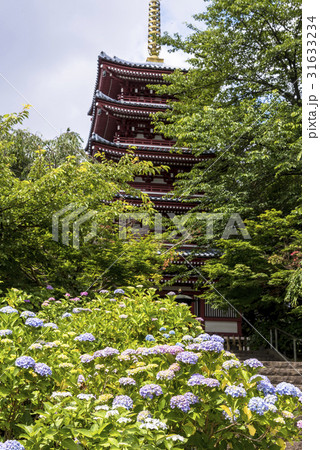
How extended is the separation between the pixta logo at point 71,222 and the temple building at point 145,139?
254 inches

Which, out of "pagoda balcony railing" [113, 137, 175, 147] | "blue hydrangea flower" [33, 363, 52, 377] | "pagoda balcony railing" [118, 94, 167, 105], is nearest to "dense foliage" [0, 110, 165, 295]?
"blue hydrangea flower" [33, 363, 52, 377]

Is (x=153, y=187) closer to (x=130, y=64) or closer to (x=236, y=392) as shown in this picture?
(x=130, y=64)

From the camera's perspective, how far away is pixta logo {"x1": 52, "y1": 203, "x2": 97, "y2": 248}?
7.92 metres

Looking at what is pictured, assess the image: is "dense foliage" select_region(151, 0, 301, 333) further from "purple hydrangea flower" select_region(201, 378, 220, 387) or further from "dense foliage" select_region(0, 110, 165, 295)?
"purple hydrangea flower" select_region(201, 378, 220, 387)

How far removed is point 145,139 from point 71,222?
10143 mm

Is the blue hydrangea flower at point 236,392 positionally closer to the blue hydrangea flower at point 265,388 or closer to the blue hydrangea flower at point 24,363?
the blue hydrangea flower at point 265,388

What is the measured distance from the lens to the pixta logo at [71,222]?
7.92 meters

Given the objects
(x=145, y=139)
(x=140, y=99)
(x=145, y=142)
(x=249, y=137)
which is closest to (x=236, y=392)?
(x=249, y=137)

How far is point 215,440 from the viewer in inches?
98.3

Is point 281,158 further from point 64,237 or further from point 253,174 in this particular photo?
point 64,237

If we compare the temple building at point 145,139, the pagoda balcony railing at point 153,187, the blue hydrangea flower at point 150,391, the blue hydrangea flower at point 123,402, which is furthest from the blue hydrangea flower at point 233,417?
the pagoda balcony railing at point 153,187

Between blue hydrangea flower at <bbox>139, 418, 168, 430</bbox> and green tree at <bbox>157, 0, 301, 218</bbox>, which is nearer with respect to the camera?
blue hydrangea flower at <bbox>139, 418, 168, 430</bbox>

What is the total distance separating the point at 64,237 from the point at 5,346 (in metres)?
5.38

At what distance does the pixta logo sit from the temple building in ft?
21.2
